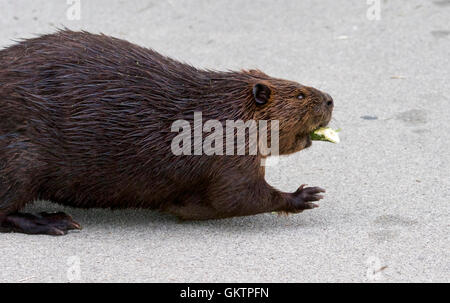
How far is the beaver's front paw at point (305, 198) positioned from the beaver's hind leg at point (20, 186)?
133cm

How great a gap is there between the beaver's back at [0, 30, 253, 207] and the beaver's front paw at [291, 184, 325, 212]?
606 millimetres

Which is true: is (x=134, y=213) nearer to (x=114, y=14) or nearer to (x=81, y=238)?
(x=81, y=238)

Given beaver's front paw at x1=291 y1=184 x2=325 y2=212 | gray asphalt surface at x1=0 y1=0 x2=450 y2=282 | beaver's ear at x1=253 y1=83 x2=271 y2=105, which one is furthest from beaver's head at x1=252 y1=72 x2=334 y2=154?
gray asphalt surface at x1=0 y1=0 x2=450 y2=282

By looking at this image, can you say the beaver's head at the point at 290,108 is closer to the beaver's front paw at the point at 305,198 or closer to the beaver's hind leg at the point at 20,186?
the beaver's front paw at the point at 305,198

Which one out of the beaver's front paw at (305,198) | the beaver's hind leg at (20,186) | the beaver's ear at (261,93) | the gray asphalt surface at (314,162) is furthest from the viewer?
the beaver's front paw at (305,198)

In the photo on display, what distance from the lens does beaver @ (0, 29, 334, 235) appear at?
445 centimetres

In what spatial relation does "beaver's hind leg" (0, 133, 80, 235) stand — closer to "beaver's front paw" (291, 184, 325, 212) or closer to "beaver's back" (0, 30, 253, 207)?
"beaver's back" (0, 30, 253, 207)

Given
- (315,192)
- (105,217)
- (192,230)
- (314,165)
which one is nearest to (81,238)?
(105,217)

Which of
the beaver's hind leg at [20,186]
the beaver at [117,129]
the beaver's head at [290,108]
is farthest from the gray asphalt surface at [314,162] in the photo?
the beaver's head at [290,108]

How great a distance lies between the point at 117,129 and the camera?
4.48m

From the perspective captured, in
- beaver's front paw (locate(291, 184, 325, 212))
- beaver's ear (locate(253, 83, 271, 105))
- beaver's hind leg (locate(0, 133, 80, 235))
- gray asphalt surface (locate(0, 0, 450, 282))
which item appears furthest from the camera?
beaver's front paw (locate(291, 184, 325, 212))

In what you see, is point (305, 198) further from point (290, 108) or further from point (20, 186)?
point (20, 186)

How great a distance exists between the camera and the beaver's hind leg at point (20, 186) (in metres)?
4.40

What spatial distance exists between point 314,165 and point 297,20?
2.81 m
